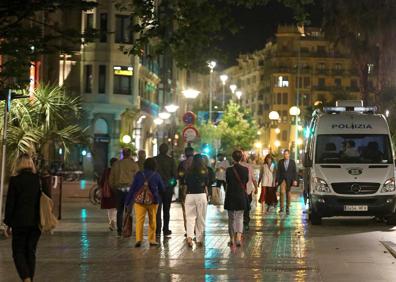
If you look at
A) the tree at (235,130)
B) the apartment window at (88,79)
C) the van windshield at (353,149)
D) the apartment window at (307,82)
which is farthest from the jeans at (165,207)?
the apartment window at (307,82)

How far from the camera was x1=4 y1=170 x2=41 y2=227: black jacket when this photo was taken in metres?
10.6

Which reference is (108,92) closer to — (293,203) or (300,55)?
(293,203)

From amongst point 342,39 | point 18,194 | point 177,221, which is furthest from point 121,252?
point 342,39

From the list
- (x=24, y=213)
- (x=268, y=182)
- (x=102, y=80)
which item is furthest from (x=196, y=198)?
(x=102, y=80)

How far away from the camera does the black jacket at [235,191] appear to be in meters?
15.9

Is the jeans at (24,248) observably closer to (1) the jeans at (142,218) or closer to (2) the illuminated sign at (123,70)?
(1) the jeans at (142,218)

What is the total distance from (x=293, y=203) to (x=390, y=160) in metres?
11.3

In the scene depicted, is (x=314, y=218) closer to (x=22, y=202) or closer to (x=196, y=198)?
(x=196, y=198)

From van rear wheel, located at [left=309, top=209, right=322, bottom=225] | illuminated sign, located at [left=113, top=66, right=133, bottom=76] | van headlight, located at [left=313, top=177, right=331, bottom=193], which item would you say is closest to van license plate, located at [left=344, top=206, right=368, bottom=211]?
van headlight, located at [left=313, top=177, right=331, bottom=193]

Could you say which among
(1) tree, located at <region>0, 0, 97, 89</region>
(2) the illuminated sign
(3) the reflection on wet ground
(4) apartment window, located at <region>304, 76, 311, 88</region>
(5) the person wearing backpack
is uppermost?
(4) apartment window, located at <region>304, 76, 311, 88</region>

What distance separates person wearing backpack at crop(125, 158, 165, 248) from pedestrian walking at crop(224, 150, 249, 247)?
1.30m

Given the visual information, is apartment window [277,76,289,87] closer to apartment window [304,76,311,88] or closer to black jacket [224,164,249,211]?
apartment window [304,76,311,88]

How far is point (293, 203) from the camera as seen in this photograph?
32562 millimetres

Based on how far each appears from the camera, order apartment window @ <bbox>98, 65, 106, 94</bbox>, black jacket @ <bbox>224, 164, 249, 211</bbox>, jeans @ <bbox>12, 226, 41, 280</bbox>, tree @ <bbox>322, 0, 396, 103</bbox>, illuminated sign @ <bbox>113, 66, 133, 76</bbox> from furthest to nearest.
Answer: illuminated sign @ <bbox>113, 66, 133, 76</bbox> < apartment window @ <bbox>98, 65, 106, 94</bbox> < tree @ <bbox>322, 0, 396, 103</bbox> < black jacket @ <bbox>224, 164, 249, 211</bbox> < jeans @ <bbox>12, 226, 41, 280</bbox>
